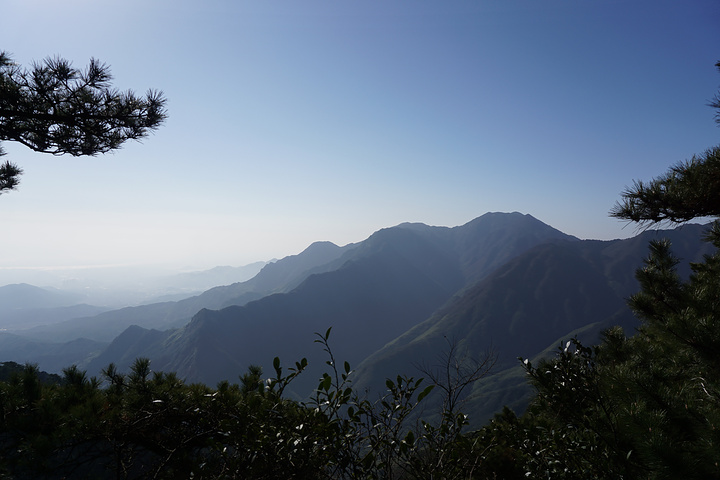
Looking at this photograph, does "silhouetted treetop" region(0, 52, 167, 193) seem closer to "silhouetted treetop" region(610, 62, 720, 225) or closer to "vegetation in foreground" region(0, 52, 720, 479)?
"vegetation in foreground" region(0, 52, 720, 479)

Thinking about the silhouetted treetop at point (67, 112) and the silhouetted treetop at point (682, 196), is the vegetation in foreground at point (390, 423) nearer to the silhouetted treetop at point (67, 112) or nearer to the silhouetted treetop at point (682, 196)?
the silhouetted treetop at point (682, 196)

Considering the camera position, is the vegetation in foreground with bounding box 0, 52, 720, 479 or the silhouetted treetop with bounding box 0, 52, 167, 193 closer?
the vegetation in foreground with bounding box 0, 52, 720, 479

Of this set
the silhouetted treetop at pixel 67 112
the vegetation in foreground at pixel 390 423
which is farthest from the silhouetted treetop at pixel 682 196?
the silhouetted treetop at pixel 67 112

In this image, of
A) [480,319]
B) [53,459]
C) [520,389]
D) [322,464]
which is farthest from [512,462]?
[480,319]

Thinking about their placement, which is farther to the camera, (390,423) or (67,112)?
(67,112)

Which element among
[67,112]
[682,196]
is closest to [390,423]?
[682,196]

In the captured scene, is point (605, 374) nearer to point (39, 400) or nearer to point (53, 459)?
point (53, 459)

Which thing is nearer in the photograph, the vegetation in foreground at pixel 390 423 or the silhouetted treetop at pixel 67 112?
the vegetation in foreground at pixel 390 423

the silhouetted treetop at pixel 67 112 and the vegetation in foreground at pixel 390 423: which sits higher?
the silhouetted treetop at pixel 67 112

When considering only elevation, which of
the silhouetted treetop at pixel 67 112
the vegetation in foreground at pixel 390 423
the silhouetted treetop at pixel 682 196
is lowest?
the vegetation in foreground at pixel 390 423

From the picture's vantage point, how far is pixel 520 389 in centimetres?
13650

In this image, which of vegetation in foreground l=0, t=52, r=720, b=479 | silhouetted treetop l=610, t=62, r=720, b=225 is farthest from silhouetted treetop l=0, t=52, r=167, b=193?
silhouetted treetop l=610, t=62, r=720, b=225

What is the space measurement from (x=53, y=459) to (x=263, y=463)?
3010 mm

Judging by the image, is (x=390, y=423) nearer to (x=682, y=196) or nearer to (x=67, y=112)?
(x=682, y=196)
